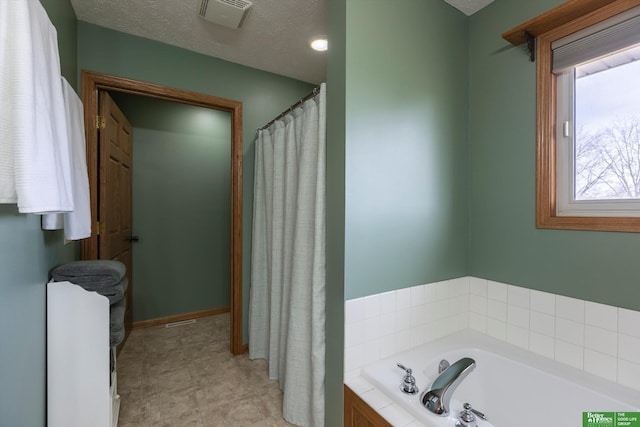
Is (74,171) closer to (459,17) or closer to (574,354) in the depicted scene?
(459,17)

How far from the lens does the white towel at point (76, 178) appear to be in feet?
4.34

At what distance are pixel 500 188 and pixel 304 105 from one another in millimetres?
1257

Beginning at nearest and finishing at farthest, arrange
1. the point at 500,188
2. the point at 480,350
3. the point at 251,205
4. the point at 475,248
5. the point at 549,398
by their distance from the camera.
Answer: the point at 549,398 → the point at 480,350 → the point at 500,188 → the point at 475,248 → the point at 251,205

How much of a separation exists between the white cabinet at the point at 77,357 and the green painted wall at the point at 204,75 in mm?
1148

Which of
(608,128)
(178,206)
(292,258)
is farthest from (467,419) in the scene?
(178,206)

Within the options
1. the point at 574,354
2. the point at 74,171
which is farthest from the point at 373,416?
the point at 74,171

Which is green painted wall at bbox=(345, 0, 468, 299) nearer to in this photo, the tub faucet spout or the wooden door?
the tub faucet spout

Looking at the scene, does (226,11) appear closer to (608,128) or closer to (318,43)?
(318,43)

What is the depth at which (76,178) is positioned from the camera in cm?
140

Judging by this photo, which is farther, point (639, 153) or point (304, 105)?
point (304, 105)

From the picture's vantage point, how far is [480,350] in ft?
4.97

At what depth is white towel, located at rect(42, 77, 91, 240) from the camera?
4.34ft

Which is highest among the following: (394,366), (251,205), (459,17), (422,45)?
(459,17)

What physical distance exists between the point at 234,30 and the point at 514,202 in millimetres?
2106
